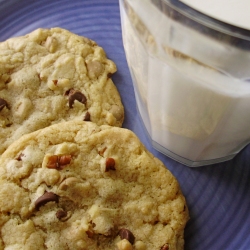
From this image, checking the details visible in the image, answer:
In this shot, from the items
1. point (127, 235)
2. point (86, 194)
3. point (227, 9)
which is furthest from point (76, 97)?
point (227, 9)

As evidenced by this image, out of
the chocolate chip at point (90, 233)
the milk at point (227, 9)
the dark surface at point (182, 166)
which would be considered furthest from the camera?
the dark surface at point (182, 166)

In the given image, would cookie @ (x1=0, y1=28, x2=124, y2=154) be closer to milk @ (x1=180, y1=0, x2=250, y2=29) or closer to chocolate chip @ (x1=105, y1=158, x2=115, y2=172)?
chocolate chip @ (x1=105, y1=158, x2=115, y2=172)

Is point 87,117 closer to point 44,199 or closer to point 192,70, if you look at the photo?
point 44,199

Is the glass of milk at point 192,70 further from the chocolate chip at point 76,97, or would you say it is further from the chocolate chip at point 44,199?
the chocolate chip at point 44,199

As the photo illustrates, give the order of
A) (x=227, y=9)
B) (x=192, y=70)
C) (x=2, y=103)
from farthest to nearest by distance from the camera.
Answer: (x=2, y=103), (x=192, y=70), (x=227, y=9)

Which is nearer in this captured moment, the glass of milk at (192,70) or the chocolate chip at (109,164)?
the glass of milk at (192,70)

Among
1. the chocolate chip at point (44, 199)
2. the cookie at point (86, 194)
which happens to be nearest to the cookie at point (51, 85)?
the cookie at point (86, 194)
